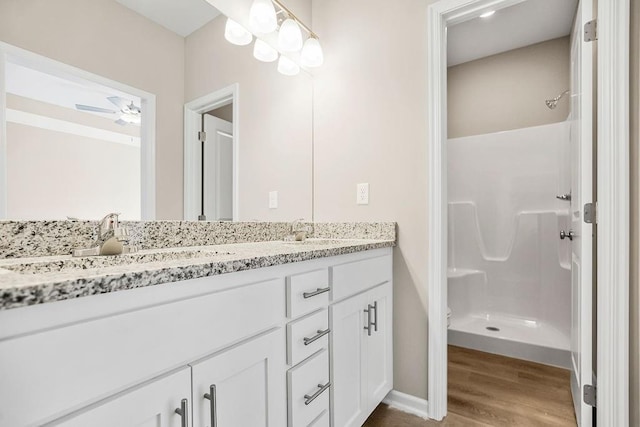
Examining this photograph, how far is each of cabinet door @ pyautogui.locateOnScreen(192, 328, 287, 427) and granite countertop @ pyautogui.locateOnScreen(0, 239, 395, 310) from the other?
214 mm

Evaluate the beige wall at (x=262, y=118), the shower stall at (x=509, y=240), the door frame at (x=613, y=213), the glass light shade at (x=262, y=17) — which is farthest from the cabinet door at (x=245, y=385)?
the shower stall at (x=509, y=240)

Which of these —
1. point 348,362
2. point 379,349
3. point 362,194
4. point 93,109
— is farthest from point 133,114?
point 379,349

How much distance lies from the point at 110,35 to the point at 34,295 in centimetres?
104

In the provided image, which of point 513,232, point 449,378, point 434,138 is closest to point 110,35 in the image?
point 434,138

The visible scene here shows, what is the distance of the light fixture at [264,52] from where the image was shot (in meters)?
1.75

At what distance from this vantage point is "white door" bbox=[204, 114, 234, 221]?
151cm

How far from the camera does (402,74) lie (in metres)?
1.72

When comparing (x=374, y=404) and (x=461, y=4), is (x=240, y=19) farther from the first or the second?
(x=374, y=404)

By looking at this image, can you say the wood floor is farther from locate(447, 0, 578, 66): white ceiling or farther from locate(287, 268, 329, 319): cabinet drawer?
locate(447, 0, 578, 66): white ceiling

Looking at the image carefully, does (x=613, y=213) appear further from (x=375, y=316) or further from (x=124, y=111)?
(x=124, y=111)

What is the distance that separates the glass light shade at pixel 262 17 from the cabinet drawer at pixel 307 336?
1.44 meters

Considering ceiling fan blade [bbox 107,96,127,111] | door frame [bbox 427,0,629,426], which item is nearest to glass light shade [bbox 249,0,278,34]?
ceiling fan blade [bbox 107,96,127,111]

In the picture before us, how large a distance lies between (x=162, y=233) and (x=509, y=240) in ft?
9.07

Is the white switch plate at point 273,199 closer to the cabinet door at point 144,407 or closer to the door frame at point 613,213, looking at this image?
the cabinet door at point 144,407
